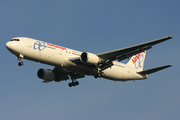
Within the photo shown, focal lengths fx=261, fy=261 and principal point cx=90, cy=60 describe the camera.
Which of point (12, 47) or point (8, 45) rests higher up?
point (8, 45)

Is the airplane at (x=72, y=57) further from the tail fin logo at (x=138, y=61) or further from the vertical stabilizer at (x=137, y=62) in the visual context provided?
the tail fin logo at (x=138, y=61)

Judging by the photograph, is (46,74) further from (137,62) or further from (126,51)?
(137,62)

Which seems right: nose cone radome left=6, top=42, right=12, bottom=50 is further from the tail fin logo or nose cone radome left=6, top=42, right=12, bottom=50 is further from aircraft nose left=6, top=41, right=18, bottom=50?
the tail fin logo

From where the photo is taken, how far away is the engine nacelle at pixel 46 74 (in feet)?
126

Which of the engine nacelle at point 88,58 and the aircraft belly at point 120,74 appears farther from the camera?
the aircraft belly at point 120,74

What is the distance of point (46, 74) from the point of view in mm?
38500

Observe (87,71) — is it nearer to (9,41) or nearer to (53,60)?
(53,60)

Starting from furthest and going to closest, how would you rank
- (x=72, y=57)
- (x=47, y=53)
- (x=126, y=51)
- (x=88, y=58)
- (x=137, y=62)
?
(x=137, y=62), (x=72, y=57), (x=126, y=51), (x=88, y=58), (x=47, y=53)

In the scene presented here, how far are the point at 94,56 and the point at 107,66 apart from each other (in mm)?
2967

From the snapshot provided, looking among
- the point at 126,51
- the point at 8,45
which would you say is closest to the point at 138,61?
the point at 126,51

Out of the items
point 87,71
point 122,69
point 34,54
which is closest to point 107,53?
point 87,71

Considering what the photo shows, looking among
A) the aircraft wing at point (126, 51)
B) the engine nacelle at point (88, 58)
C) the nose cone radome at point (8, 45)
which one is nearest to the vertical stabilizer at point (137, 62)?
the aircraft wing at point (126, 51)

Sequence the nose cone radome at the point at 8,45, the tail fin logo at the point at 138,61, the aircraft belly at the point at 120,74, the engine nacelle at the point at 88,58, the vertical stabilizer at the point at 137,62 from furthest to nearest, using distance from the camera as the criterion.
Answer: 1. the tail fin logo at the point at 138,61
2. the vertical stabilizer at the point at 137,62
3. the aircraft belly at the point at 120,74
4. the engine nacelle at the point at 88,58
5. the nose cone radome at the point at 8,45

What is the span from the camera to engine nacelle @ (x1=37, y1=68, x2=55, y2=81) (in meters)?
38.4
